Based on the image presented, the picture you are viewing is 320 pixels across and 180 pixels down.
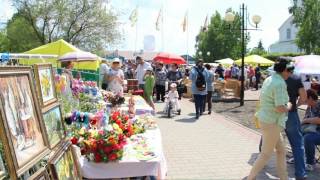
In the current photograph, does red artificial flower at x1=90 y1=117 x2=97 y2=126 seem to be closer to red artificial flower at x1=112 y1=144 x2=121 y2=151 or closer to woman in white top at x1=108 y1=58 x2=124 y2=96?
red artificial flower at x1=112 y1=144 x2=121 y2=151

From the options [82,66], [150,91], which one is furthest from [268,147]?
[82,66]

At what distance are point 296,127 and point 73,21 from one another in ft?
82.2

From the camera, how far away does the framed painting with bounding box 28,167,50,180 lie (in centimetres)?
306

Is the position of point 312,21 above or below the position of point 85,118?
above

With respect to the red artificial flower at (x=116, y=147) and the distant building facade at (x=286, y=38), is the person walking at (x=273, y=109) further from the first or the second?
the distant building facade at (x=286, y=38)

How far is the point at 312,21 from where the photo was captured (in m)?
45.4

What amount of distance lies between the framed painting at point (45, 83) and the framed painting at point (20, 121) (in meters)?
0.45

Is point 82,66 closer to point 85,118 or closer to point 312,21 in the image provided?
point 85,118

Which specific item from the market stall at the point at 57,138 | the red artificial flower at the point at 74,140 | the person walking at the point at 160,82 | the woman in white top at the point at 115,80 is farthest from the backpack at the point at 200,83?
the red artificial flower at the point at 74,140

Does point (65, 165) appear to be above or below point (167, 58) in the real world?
below

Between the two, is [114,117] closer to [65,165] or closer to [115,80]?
[65,165]

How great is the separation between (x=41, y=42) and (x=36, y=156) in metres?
28.6

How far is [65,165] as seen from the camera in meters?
3.72

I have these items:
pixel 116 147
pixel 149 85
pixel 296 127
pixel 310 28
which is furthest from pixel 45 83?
pixel 310 28
